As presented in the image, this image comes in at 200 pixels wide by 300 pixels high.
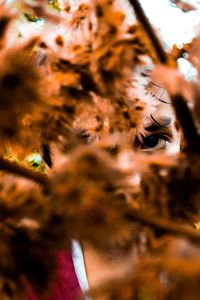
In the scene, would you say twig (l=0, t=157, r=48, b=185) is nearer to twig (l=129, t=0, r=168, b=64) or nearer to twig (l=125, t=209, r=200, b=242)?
twig (l=125, t=209, r=200, b=242)

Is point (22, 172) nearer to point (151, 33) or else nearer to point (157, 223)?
point (157, 223)

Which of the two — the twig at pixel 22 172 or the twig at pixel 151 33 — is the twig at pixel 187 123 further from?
the twig at pixel 22 172

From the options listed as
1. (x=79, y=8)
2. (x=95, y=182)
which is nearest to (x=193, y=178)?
(x=95, y=182)

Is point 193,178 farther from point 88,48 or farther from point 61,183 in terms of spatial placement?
point 88,48

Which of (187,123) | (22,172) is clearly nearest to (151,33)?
(187,123)

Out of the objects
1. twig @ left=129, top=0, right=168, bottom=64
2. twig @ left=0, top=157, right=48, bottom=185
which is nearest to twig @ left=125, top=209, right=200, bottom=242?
twig @ left=0, top=157, right=48, bottom=185
